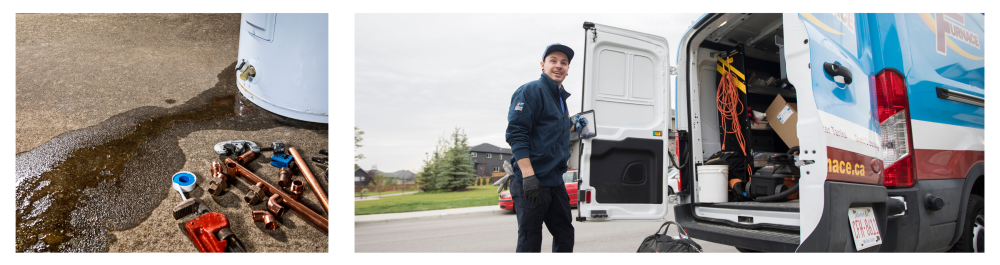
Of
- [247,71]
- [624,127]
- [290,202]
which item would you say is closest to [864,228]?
[624,127]

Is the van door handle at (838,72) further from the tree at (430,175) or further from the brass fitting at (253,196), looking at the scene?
the tree at (430,175)

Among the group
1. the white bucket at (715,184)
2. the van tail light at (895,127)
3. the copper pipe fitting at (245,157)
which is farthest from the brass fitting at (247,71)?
the van tail light at (895,127)

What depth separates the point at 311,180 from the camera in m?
3.05

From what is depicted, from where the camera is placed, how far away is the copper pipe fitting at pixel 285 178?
305 centimetres

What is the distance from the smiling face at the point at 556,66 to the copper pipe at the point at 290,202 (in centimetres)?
176

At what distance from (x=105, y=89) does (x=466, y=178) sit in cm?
1121

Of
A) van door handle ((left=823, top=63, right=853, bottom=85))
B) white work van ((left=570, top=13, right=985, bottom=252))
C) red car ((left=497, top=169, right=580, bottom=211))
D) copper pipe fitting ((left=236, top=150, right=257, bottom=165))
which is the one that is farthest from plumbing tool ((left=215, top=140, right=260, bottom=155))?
red car ((left=497, top=169, right=580, bottom=211))

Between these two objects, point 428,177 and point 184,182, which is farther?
point 428,177

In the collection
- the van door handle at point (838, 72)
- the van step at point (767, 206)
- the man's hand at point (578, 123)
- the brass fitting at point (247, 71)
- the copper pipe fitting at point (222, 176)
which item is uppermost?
the brass fitting at point (247, 71)

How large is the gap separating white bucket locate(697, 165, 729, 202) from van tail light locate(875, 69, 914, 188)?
2.93 ft

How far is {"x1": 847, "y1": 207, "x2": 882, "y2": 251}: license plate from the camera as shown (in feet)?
6.44

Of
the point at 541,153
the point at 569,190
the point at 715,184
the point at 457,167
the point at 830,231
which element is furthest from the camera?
the point at 457,167

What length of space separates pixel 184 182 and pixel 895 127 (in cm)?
439

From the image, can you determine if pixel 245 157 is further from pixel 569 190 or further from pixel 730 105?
pixel 569 190
